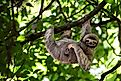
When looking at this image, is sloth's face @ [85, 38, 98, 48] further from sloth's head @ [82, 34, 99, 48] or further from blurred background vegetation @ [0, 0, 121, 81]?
blurred background vegetation @ [0, 0, 121, 81]

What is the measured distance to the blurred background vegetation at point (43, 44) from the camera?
425cm

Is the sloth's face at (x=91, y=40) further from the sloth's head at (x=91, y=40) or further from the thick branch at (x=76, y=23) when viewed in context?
the thick branch at (x=76, y=23)

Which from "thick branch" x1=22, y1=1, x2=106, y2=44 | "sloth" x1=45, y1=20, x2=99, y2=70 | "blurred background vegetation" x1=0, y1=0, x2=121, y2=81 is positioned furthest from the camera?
"sloth" x1=45, y1=20, x2=99, y2=70

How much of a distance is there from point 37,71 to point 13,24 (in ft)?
3.60

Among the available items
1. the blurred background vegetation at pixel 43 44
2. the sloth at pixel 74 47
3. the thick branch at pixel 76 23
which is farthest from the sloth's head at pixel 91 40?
the thick branch at pixel 76 23

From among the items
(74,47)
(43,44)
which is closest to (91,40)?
(74,47)

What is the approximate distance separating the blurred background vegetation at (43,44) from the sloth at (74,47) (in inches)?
5.3

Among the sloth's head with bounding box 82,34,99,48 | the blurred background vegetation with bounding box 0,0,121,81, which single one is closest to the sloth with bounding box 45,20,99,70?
the sloth's head with bounding box 82,34,99,48

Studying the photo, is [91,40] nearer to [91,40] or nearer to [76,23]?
[91,40]

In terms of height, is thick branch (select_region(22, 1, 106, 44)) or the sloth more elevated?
thick branch (select_region(22, 1, 106, 44))

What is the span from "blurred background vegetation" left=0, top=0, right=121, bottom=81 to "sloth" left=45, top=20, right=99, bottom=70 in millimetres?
135

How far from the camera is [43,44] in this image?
578cm

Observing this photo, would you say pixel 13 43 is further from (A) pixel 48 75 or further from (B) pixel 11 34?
(A) pixel 48 75

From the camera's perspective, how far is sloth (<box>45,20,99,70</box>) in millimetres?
4812
